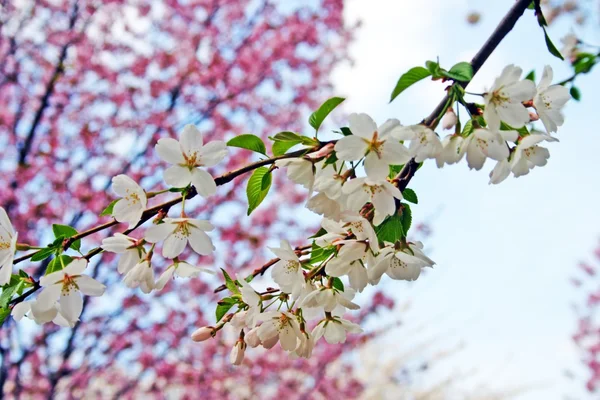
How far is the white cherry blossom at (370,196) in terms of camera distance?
671 mm

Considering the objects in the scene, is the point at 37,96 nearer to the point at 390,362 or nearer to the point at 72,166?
the point at 72,166

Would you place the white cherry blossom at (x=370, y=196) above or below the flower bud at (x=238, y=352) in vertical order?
above

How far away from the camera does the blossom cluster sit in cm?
66

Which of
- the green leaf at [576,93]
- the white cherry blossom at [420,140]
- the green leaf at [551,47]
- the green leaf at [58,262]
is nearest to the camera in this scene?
the white cherry blossom at [420,140]

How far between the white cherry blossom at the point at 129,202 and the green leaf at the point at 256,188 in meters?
0.15

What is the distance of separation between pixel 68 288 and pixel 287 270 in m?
0.31

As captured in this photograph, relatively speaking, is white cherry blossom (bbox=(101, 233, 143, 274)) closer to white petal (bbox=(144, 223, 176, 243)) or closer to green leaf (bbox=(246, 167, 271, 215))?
white petal (bbox=(144, 223, 176, 243))

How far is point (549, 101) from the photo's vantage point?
77 centimetres

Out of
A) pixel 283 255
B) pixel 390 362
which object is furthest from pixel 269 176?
pixel 390 362

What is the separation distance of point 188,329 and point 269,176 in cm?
469

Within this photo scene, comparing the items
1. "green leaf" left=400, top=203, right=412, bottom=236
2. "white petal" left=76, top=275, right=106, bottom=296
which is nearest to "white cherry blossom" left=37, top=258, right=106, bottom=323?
"white petal" left=76, top=275, right=106, bottom=296

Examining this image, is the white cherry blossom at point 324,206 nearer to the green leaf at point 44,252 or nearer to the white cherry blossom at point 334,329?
the white cherry blossom at point 334,329

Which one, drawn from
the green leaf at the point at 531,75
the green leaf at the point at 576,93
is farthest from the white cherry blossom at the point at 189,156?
the green leaf at the point at 576,93

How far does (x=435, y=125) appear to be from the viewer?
26.3 inches
